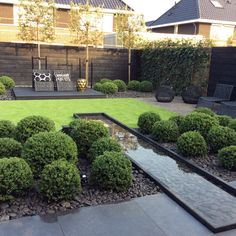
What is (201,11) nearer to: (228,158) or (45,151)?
(228,158)

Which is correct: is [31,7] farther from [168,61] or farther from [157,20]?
[157,20]

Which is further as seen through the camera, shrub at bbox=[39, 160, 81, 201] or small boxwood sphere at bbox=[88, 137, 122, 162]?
small boxwood sphere at bbox=[88, 137, 122, 162]

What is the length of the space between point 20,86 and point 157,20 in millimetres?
21254

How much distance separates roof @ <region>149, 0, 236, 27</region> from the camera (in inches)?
1041

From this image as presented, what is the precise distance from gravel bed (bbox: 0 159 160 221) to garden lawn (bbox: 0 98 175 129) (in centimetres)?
365

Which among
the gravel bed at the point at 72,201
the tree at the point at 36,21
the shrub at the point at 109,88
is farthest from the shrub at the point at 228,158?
the tree at the point at 36,21

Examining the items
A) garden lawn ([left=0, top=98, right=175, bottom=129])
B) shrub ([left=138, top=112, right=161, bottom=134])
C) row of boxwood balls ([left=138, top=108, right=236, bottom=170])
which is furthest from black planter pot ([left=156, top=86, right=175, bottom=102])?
shrub ([left=138, top=112, right=161, bottom=134])

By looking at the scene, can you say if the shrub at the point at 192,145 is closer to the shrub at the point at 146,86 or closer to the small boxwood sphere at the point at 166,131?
the small boxwood sphere at the point at 166,131

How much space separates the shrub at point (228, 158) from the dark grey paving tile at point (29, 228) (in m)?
2.75

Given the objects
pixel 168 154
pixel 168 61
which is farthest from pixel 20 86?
pixel 168 154

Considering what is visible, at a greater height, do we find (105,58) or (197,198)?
(105,58)

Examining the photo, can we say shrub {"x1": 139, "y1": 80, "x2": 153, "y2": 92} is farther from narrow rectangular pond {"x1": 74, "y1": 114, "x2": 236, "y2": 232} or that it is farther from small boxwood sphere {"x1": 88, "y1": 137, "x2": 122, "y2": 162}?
small boxwood sphere {"x1": 88, "y1": 137, "x2": 122, "y2": 162}

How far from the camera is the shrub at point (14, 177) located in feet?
10.9

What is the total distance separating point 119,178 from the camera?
12.3 feet
